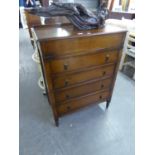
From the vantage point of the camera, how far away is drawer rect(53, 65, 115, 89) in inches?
46.5

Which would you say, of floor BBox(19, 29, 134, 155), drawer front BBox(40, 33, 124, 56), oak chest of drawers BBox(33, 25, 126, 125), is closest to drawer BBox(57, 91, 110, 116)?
oak chest of drawers BBox(33, 25, 126, 125)

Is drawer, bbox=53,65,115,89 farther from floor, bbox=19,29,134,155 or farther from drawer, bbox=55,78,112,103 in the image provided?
floor, bbox=19,29,134,155

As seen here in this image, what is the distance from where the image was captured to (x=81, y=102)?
1477mm

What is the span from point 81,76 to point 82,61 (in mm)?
160

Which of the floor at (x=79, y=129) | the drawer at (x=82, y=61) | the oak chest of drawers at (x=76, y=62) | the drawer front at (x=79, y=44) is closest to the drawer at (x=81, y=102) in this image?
the oak chest of drawers at (x=76, y=62)

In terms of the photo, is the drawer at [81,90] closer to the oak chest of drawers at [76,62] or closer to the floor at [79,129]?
the oak chest of drawers at [76,62]

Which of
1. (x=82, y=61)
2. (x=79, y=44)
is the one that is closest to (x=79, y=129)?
(x=82, y=61)

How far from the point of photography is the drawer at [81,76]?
1181mm

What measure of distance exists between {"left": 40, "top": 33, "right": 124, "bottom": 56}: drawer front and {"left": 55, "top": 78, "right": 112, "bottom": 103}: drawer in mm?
392

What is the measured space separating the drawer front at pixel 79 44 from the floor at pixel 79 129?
914mm
